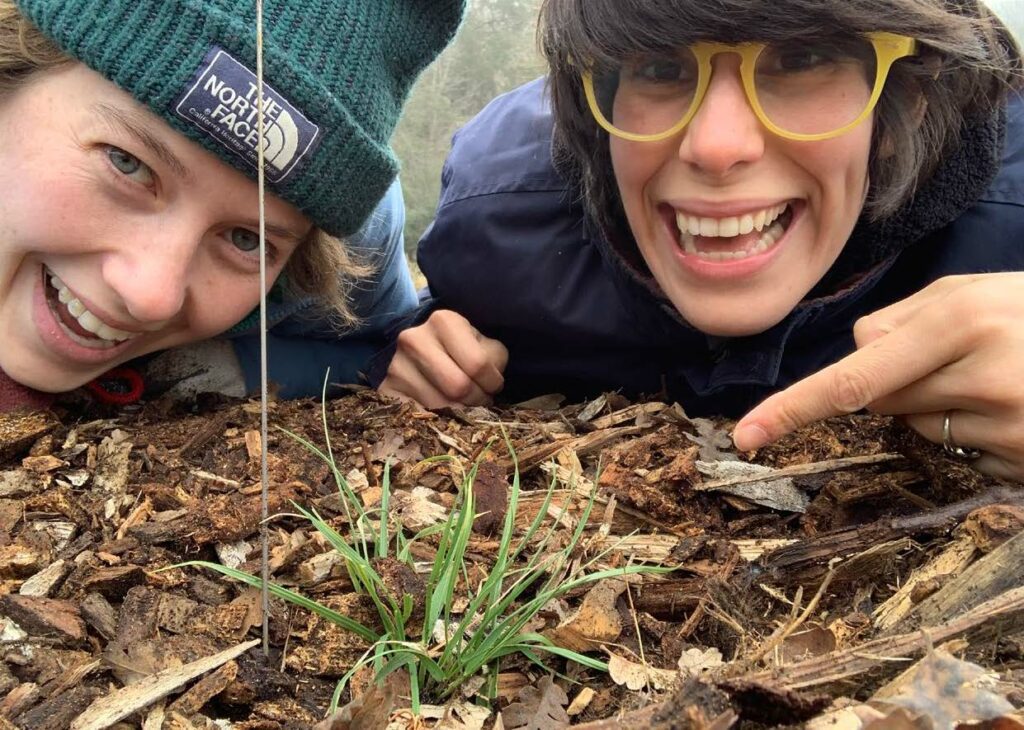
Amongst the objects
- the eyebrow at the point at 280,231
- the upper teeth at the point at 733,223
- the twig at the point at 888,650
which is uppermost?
the upper teeth at the point at 733,223

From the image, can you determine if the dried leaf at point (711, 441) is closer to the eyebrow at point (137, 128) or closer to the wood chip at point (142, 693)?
the wood chip at point (142, 693)

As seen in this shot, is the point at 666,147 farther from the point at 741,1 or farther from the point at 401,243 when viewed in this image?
the point at 401,243

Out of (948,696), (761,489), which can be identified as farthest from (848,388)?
(948,696)

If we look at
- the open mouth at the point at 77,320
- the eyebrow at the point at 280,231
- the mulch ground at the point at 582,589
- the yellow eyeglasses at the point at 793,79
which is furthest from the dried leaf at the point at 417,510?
the yellow eyeglasses at the point at 793,79

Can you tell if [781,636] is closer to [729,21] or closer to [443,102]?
[729,21]

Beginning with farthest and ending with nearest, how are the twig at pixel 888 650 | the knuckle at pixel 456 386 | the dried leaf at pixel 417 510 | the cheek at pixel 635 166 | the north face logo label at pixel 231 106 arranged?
the knuckle at pixel 456 386
the cheek at pixel 635 166
the north face logo label at pixel 231 106
the dried leaf at pixel 417 510
the twig at pixel 888 650

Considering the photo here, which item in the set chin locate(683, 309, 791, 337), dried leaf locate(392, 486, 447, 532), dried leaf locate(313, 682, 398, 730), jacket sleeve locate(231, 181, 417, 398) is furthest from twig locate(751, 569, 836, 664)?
jacket sleeve locate(231, 181, 417, 398)

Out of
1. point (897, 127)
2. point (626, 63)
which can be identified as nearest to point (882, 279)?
point (897, 127)
